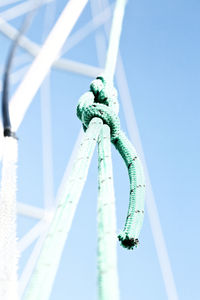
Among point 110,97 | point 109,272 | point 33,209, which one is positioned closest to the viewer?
point 109,272

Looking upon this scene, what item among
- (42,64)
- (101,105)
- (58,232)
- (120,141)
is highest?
(42,64)

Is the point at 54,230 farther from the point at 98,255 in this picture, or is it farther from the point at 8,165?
the point at 8,165

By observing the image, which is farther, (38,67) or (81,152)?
(38,67)

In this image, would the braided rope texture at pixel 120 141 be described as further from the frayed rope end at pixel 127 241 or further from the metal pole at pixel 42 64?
the metal pole at pixel 42 64

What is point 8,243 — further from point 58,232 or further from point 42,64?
point 42,64

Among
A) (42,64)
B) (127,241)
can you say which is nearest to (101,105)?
(127,241)

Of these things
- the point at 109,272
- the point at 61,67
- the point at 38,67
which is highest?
the point at 61,67

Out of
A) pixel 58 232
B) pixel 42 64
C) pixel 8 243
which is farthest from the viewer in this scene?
pixel 42 64

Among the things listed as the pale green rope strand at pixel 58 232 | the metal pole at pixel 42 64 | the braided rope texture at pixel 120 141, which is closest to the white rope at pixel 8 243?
the pale green rope strand at pixel 58 232

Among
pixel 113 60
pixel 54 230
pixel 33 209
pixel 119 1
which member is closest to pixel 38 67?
pixel 119 1

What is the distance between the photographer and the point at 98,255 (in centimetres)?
246

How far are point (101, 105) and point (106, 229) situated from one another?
1.11 m

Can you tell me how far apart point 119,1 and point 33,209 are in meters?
7.51

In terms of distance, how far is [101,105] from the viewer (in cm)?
347
